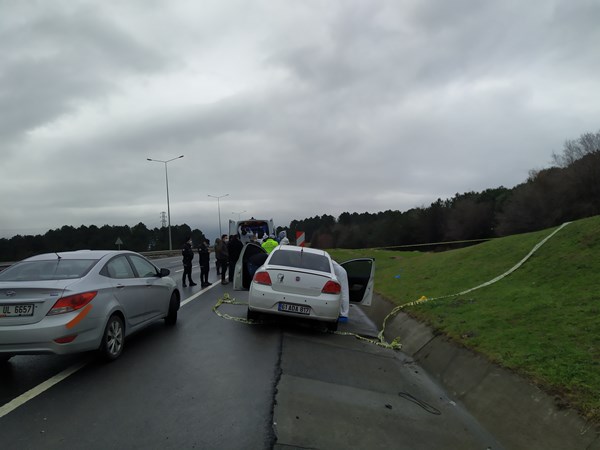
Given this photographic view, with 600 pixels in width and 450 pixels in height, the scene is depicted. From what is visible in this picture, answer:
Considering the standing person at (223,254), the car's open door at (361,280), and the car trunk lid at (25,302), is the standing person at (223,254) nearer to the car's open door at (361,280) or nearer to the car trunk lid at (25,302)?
the car's open door at (361,280)

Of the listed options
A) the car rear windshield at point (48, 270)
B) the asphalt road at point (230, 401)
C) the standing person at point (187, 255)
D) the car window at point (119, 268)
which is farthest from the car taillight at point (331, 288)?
the standing person at point (187, 255)

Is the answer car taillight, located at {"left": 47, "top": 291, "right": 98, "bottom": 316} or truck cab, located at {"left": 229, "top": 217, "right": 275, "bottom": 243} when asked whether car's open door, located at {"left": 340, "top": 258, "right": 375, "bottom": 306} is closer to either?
car taillight, located at {"left": 47, "top": 291, "right": 98, "bottom": 316}

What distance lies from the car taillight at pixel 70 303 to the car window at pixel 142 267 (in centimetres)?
189

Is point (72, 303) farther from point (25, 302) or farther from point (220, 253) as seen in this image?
point (220, 253)

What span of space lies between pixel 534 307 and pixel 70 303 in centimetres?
673

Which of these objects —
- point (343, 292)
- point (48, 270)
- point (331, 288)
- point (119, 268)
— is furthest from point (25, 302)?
point (343, 292)

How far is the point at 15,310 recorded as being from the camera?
5199 mm

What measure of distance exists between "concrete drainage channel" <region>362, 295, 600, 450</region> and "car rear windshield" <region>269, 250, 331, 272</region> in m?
2.43

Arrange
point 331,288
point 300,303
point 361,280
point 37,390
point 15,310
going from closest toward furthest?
point 37,390 → point 15,310 → point 300,303 → point 331,288 → point 361,280

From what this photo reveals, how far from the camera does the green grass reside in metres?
4.79

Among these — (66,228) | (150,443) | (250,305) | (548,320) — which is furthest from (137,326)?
(66,228)

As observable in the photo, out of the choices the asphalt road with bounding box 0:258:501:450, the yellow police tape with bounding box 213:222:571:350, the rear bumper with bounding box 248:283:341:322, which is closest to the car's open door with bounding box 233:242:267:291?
the yellow police tape with bounding box 213:222:571:350

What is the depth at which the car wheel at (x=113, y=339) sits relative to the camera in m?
5.82

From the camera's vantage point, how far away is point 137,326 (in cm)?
691
